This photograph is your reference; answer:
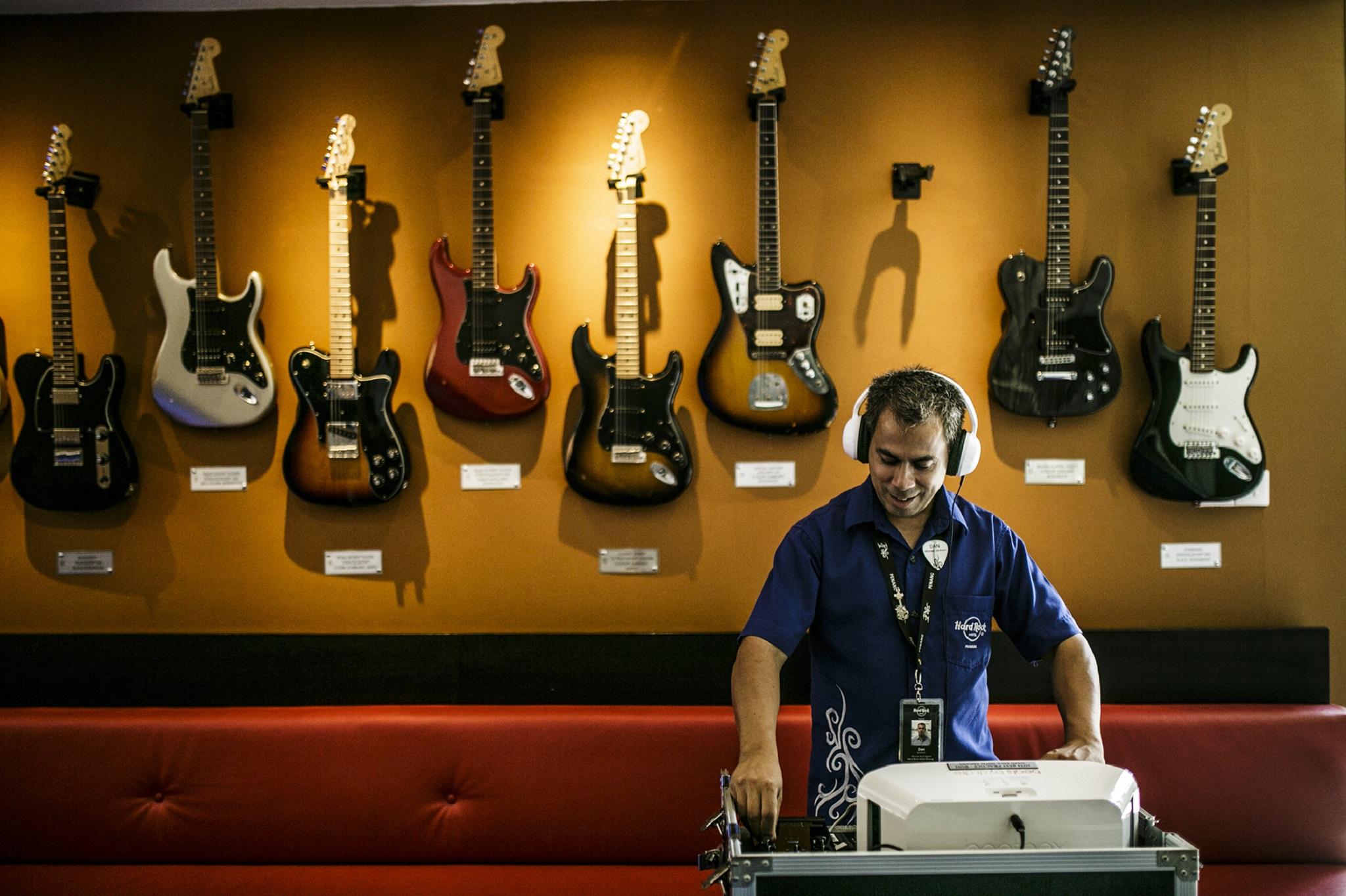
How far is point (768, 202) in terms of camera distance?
267 cm

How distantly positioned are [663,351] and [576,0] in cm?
110

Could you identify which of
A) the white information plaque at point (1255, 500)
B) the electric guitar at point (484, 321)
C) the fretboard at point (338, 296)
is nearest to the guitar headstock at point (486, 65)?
the electric guitar at point (484, 321)

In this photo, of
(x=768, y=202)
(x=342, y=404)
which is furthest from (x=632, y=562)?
(x=768, y=202)

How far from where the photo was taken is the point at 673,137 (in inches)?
109

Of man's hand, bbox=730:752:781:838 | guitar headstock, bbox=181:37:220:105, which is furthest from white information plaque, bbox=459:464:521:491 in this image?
man's hand, bbox=730:752:781:838

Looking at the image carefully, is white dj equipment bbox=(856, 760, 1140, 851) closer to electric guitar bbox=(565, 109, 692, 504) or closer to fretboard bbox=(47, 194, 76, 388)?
electric guitar bbox=(565, 109, 692, 504)

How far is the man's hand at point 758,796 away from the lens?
4.21ft

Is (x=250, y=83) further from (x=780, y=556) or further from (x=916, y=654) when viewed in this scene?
(x=916, y=654)

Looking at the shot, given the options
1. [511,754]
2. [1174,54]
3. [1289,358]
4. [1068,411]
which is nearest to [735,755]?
[511,754]

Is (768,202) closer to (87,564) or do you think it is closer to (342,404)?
(342,404)

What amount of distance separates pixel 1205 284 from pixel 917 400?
1579 mm

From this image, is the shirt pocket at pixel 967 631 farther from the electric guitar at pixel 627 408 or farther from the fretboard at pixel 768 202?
the fretboard at pixel 768 202

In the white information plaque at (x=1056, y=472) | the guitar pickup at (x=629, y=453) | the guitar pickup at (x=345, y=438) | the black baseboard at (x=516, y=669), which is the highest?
the guitar pickup at (x=345, y=438)

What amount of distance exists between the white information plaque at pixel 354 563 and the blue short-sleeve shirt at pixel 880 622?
1.54m
